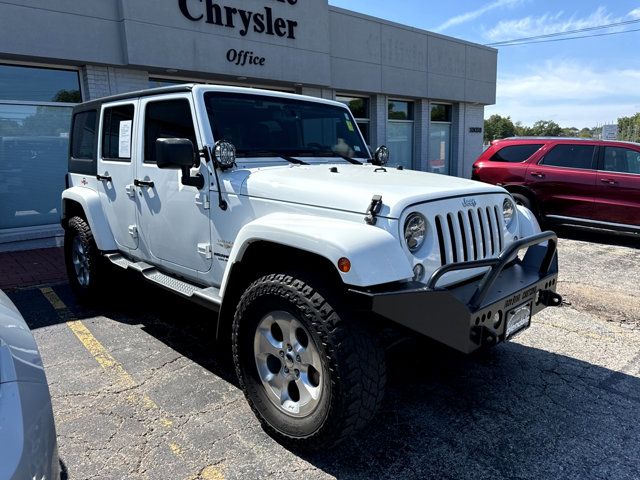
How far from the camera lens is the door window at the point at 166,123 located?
3.50 meters

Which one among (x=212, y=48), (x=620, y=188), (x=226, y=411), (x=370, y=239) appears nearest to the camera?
(x=370, y=239)

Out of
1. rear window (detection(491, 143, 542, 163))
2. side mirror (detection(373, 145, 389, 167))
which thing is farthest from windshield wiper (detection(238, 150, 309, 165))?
rear window (detection(491, 143, 542, 163))

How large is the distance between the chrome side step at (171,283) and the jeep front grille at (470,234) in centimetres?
146

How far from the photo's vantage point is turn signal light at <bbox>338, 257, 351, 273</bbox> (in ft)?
7.44

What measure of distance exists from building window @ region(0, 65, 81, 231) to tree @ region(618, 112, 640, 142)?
87.8 m

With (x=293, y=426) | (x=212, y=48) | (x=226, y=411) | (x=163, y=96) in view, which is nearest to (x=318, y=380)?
(x=293, y=426)

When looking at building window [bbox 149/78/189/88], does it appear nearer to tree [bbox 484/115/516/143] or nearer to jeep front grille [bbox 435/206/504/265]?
jeep front grille [bbox 435/206/504/265]

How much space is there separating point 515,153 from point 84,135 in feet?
24.9

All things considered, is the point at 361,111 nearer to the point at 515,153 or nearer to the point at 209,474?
the point at 515,153

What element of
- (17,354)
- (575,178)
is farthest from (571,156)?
(17,354)

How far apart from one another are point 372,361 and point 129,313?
3353 millimetres

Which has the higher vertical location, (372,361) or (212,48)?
(212,48)

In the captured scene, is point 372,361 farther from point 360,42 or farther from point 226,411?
point 360,42

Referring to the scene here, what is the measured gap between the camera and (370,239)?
2.33 m
